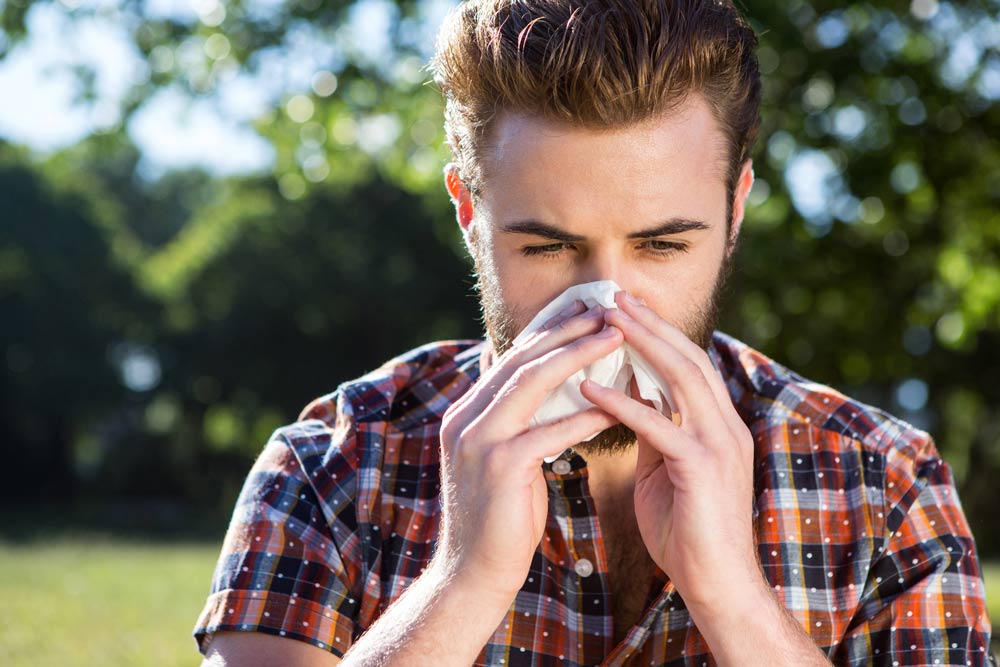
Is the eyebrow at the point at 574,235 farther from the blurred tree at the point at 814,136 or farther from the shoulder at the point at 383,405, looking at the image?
the blurred tree at the point at 814,136

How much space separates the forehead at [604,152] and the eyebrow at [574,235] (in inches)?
3.2

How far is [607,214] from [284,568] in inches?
44.6

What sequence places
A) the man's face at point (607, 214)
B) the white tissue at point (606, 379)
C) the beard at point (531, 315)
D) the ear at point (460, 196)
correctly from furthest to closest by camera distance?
the ear at point (460, 196) → the beard at point (531, 315) → the man's face at point (607, 214) → the white tissue at point (606, 379)

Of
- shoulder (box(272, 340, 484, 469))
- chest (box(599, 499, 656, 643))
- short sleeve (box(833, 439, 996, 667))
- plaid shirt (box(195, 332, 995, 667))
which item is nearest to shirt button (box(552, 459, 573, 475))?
plaid shirt (box(195, 332, 995, 667))

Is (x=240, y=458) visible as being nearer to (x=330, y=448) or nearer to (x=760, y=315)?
(x=760, y=315)

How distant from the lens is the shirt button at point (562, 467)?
2891 mm

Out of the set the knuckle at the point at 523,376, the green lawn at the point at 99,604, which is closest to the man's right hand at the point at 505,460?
the knuckle at the point at 523,376

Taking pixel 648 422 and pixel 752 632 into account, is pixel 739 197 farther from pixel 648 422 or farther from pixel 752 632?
pixel 752 632

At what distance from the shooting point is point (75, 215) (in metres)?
33.7

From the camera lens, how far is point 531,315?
2.67 metres

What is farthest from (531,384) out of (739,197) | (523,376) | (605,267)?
(739,197)

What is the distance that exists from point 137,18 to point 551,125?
22.2 ft

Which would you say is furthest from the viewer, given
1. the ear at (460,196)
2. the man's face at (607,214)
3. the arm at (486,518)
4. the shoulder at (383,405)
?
the ear at (460,196)

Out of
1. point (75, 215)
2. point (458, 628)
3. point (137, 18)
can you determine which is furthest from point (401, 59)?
point (75, 215)
